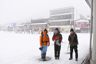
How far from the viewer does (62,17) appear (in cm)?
4522

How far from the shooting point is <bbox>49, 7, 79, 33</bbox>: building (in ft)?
139

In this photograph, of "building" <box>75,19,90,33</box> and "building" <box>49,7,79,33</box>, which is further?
"building" <box>49,7,79,33</box>

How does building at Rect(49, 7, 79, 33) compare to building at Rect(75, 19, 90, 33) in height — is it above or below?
above

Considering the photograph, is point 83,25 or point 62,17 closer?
point 83,25

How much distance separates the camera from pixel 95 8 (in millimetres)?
3334

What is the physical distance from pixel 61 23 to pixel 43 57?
41599mm

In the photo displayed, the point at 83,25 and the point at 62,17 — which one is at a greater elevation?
the point at 62,17

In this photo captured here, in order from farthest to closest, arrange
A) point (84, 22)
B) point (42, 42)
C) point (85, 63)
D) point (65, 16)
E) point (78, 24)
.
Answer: point (65, 16)
point (84, 22)
point (78, 24)
point (42, 42)
point (85, 63)

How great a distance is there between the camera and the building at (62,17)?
42.3 m

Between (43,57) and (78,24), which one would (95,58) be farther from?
(78,24)

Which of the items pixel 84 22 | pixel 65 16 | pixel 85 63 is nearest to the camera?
pixel 85 63

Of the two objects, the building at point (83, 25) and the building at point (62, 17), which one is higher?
the building at point (62, 17)

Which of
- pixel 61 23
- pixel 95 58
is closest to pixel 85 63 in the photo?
pixel 95 58

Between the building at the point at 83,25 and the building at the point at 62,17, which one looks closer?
the building at the point at 83,25
